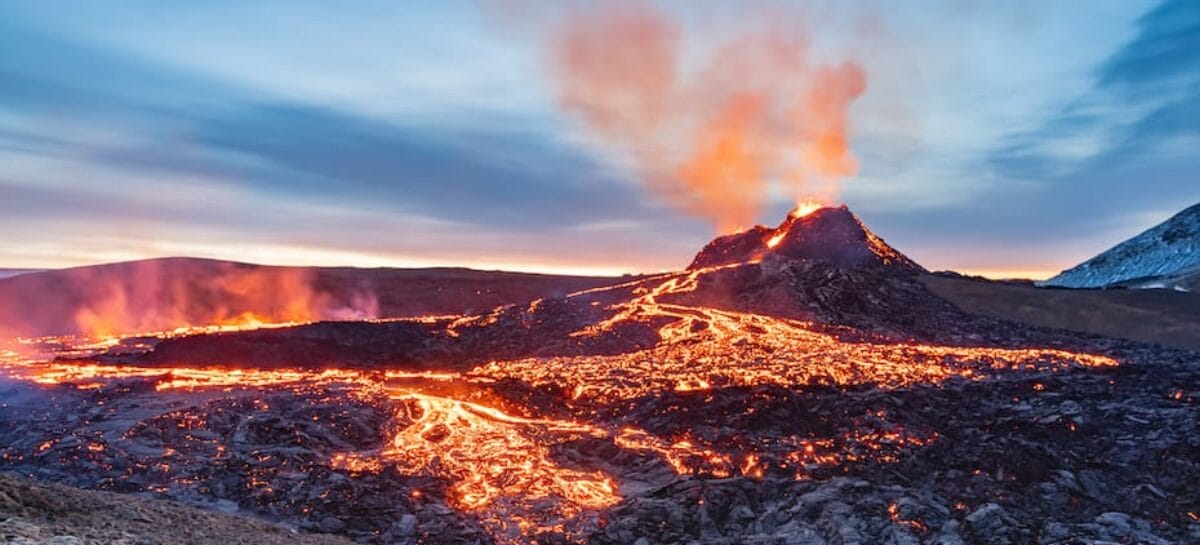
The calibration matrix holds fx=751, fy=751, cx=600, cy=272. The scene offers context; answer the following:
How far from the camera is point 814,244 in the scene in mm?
52031

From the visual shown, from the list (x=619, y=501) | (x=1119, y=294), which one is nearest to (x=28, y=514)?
(x=619, y=501)

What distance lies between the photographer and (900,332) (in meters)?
35.0

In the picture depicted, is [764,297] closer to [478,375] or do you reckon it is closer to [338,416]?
[478,375]

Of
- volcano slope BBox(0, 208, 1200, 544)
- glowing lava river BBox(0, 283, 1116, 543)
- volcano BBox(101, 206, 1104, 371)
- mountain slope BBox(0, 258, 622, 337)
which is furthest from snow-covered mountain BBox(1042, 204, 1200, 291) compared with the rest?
mountain slope BBox(0, 258, 622, 337)

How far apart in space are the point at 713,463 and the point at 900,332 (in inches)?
857

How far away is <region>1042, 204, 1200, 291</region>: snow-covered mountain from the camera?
72188 millimetres

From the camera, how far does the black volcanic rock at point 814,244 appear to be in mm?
49781

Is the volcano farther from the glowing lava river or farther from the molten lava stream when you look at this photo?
the molten lava stream

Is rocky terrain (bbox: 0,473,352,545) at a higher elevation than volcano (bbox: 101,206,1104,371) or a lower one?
lower

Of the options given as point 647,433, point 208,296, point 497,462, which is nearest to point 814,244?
point 647,433

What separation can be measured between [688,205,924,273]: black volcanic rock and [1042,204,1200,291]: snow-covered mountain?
2792cm

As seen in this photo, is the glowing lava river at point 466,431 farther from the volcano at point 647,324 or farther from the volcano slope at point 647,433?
the volcano at point 647,324

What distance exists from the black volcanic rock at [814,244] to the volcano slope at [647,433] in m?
16.2

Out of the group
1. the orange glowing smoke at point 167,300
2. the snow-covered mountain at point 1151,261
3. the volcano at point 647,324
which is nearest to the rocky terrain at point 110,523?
the volcano at point 647,324
